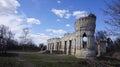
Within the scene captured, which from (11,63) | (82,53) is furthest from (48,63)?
(82,53)

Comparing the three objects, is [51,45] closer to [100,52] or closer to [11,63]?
[100,52]

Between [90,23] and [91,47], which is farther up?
[90,23]

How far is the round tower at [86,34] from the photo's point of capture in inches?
1170

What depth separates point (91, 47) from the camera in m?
29.9

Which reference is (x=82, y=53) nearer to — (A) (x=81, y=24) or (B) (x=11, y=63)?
(A) (x=81, y=24)

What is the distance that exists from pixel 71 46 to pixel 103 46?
21.0 feet

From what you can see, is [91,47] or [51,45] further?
[51,45]

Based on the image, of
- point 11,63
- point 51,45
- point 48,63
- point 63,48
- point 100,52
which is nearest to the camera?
point 11,63

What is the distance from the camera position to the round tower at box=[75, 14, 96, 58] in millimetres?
29719

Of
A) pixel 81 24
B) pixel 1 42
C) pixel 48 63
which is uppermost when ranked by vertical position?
pixel 81 24

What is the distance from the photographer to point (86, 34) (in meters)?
30.4

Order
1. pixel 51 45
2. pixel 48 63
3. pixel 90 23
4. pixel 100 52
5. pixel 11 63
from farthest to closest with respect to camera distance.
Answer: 1. pixel 51 45
2. pixel 100 52
3. pixel 90 23
4. pixel 48 63
5. pixel 11 63

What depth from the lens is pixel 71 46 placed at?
40031mm

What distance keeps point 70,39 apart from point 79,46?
10.2m
